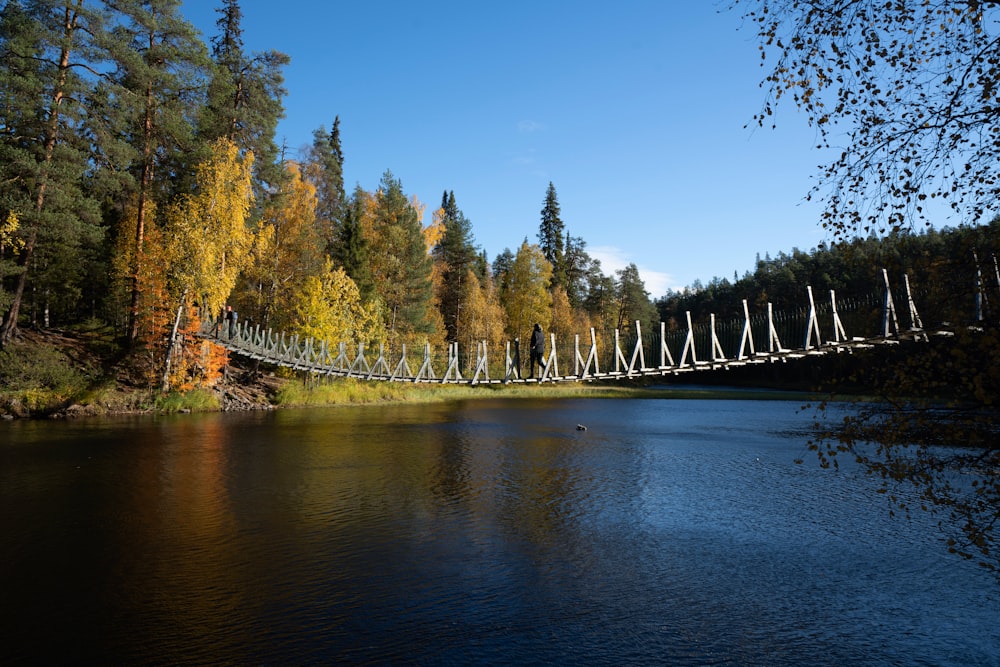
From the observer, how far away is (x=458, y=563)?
21.8 feet

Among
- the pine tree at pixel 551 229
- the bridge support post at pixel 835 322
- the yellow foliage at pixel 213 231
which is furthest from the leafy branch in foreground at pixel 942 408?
the pine tree at pixel 551 229

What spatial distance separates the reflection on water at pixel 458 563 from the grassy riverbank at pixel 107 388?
4068mm

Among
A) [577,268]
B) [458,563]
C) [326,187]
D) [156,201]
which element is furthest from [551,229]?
[458,563]

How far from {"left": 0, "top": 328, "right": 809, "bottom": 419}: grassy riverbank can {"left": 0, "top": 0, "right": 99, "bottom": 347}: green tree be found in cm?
120

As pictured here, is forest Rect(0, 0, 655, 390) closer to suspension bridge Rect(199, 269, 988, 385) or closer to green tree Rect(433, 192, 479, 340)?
suspension bridge Rect(199, 269, 988, 385)

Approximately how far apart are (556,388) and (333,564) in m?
28.6

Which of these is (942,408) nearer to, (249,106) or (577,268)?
(249,106)

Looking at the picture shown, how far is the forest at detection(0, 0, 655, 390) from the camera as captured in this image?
52.1 ft

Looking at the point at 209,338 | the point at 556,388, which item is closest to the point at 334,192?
the point at 556,388

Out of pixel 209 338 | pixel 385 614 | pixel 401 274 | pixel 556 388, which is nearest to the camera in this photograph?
pixel 385 614

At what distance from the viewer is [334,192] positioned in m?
36.5

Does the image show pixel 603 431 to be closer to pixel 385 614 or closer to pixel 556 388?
pixel 385 614

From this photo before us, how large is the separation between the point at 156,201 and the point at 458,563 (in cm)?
1914

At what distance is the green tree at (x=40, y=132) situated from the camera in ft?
50.0
